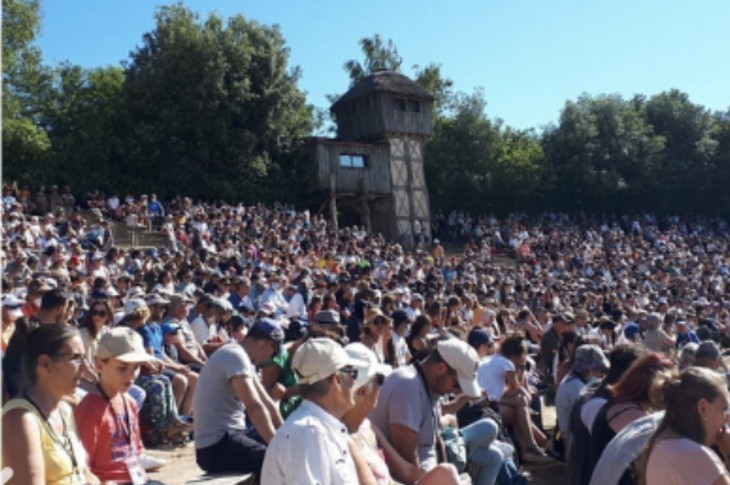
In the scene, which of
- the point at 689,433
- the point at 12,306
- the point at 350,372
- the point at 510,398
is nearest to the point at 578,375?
the point at 510,398

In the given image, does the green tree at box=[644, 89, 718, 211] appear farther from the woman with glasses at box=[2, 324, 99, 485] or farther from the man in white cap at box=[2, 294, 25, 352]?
the woman with glasses at box=[2, 324, 99, 485]

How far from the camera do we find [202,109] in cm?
3084

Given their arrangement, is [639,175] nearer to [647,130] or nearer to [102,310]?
[647,130]

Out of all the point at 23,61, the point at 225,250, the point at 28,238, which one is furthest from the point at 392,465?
the point at 23,61

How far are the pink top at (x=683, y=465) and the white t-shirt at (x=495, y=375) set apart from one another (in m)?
4.09

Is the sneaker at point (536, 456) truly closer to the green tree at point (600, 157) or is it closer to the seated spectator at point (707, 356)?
the seated spectator at point (707, 356)

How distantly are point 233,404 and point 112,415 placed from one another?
1.26m

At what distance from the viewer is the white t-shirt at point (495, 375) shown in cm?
772

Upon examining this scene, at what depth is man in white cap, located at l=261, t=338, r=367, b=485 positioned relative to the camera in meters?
3.24

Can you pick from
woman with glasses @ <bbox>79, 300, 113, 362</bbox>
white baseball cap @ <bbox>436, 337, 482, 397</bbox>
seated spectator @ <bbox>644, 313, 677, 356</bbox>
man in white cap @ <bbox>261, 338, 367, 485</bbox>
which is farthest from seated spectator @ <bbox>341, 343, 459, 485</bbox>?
seated spectator @ <bbox>644, 313, 677, 356</bbox>

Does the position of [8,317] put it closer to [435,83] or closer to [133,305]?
[133,305]

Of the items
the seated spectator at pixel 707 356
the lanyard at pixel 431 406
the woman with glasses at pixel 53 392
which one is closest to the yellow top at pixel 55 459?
the woman with glasses at pixel 53 392

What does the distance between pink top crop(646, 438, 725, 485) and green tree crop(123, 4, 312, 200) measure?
2831cm

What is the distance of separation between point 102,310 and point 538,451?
4210mm
